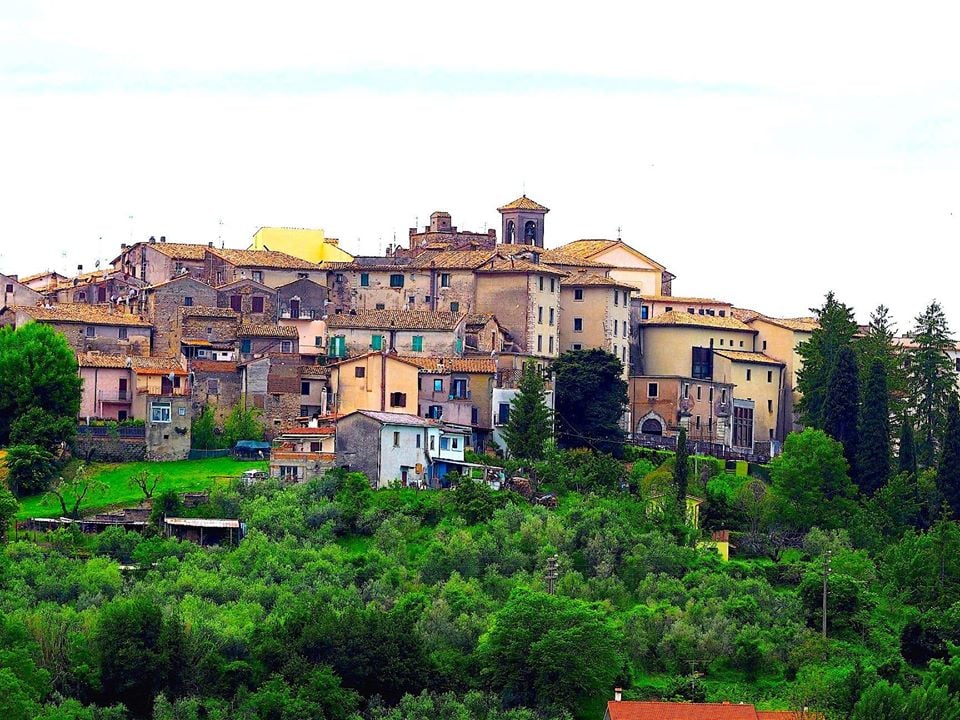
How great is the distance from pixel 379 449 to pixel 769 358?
2197 cm

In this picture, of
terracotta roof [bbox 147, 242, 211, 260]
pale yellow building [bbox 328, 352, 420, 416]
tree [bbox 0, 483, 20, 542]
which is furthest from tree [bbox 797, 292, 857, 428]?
tree [bbox 0, 483, 20, 542]

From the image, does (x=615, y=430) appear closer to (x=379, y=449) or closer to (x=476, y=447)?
(x=476, y=447)

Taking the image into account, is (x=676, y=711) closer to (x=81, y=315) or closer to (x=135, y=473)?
(x=135, y=473)

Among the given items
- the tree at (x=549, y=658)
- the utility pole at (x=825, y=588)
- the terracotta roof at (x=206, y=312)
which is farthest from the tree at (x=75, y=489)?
the utility pole at (x=825, y=588)

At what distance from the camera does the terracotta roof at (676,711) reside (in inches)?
2363

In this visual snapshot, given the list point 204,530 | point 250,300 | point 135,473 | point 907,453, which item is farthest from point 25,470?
point 907,453

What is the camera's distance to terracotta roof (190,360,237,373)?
270 feet

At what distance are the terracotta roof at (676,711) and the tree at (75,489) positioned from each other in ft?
68.1

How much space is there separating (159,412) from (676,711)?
2620 centimetres

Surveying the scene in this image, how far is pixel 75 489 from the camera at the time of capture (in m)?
75.5

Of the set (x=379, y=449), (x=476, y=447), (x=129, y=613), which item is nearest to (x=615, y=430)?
(x=476, y=447)

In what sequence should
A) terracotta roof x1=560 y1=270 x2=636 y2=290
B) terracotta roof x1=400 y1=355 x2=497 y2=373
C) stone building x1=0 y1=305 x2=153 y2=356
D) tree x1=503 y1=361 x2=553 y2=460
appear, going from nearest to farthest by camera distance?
tree x1=503 y1=361 x2=553 y2=460
terracotta roof x1=400 y1=355 x2=497 y2=373
stone building x1=0 y1=305 x2=153 y2=356
terracotta roof x1=560 y1=270 x2=636 y2=290

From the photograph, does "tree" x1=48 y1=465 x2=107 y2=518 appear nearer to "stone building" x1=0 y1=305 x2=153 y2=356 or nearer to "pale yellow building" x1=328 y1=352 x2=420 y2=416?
"pale yellow building" x1=328 y1=352 x2=420 y2=416

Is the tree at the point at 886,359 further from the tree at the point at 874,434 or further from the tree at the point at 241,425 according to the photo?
the tree at the point at 241,425
